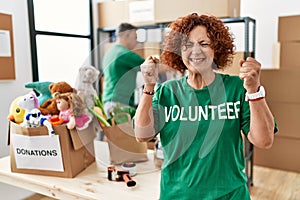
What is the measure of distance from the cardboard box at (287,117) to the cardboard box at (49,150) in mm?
2017

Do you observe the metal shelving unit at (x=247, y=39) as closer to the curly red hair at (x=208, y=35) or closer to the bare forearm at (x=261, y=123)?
the curly red hair at (x=208, y=35)

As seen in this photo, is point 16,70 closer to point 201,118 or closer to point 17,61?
point 17,61

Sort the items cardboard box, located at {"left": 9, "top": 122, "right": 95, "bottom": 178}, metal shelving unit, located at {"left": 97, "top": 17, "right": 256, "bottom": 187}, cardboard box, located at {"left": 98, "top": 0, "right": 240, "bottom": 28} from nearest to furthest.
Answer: cardboard box, located at {"left": 9, "top": 122, "right": 95, "bottom": 178} → metal shelving unit, located at {"left": 97, "top": 17, "right": 256, "bottom": 187} → cardboard box, located at {"left": 98, "top": 0, "right": 240, "bottom": 28}

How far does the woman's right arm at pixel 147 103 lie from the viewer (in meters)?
0.89

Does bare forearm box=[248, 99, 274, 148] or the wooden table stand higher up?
bare forearm box=[248, 99, 274, 148]

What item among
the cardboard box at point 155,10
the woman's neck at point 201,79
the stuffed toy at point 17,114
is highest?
the cardboard box at point 155,10

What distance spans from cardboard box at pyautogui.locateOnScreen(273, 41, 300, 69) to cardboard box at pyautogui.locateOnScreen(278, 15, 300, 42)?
0.05 metres

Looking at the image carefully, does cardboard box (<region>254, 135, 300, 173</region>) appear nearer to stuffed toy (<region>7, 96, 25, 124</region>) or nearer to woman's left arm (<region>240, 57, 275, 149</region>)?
woman's left arm (<region>240, 57, 275, 149</region>)

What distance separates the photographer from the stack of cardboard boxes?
263 centimetres

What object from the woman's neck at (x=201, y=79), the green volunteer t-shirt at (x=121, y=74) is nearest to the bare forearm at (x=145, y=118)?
the woman's neck at (x=201, y=79)

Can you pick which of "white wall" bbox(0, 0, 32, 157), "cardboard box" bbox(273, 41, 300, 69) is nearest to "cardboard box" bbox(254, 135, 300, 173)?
"cardboard box" bbox(273, 41, 300, 69)

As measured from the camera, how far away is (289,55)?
2.67m

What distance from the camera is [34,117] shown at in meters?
1.41

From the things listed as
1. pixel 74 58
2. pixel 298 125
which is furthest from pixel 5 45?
pixel 298 125
